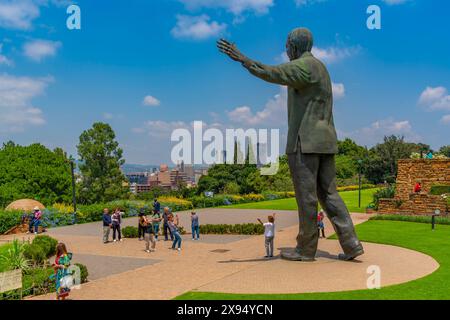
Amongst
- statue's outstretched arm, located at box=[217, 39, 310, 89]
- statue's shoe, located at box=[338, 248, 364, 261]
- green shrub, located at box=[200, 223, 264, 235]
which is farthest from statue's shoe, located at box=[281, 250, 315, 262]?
green shrub, located at box=[200, 223, 264, 235]

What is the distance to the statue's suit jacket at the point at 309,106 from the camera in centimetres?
1190

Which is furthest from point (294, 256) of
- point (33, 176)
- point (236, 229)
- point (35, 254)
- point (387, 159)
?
point (387, 159)

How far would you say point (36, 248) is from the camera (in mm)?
14133

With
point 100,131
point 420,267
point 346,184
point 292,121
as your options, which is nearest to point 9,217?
point 292,121

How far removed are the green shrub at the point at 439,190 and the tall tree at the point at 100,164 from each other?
3305 centimetres

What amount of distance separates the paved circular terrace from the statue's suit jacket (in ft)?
11.0

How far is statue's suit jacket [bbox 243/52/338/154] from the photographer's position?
11898mm

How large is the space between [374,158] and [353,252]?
158 feet

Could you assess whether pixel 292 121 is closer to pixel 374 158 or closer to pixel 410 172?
pixel 410 172

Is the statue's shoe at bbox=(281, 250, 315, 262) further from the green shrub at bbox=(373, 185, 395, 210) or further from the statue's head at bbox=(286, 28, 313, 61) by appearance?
the green shrub at bbox=(373, 185, 395, 210)

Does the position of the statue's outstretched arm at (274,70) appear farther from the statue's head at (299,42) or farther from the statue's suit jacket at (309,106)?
the statue's head at (299,42)

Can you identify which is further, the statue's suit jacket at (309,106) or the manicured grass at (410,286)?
the statue's suit jacket at (309,106)

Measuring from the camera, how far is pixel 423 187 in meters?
30.5

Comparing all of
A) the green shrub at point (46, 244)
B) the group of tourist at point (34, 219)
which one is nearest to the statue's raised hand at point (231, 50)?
the green shrub at point (46, 244)
